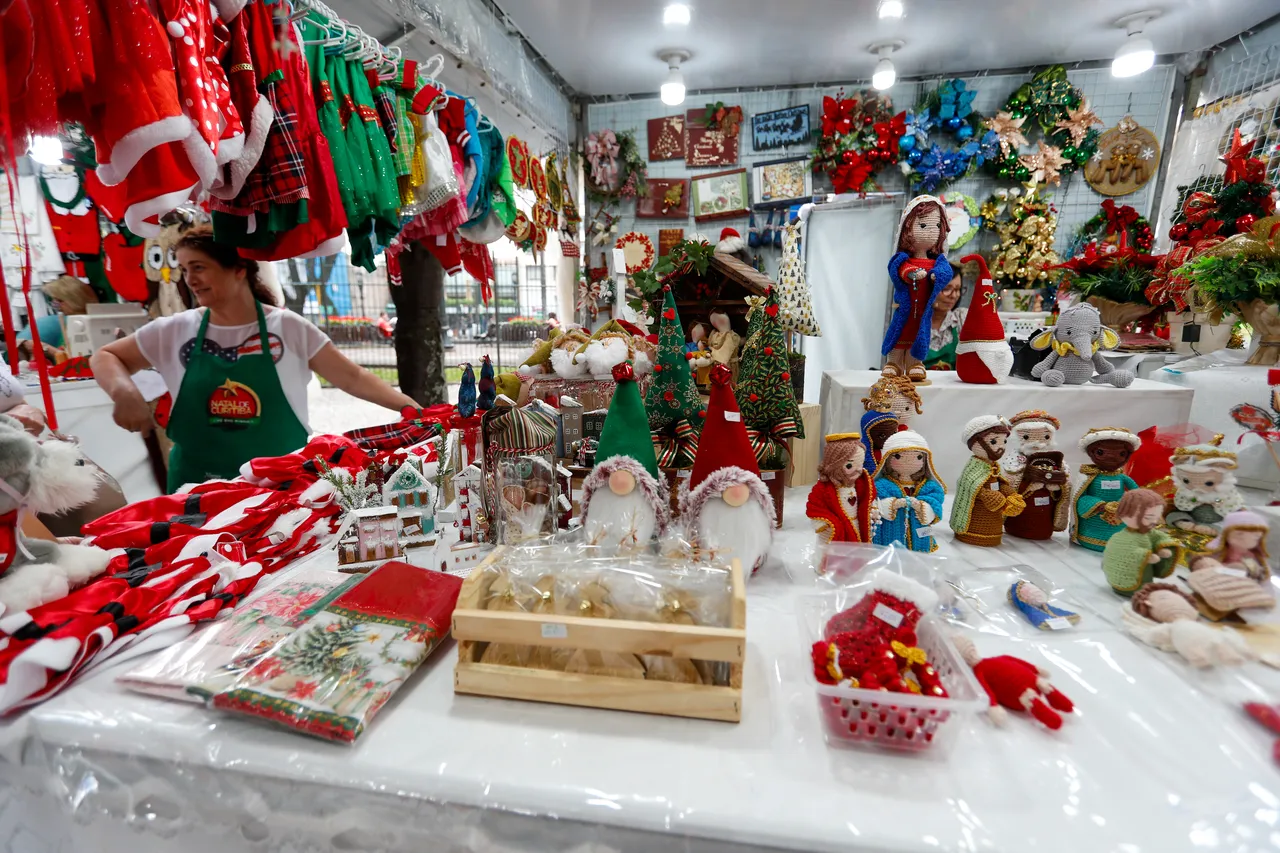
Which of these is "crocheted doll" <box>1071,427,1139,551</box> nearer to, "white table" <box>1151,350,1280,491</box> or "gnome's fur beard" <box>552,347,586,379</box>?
"white table" <box>1151,350,1280,491</box>

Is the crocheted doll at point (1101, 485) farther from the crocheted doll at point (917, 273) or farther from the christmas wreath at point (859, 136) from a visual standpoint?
the christmas wreath at point (859, 136)

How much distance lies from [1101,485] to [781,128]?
380 cm

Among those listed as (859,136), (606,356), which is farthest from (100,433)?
(859,136)

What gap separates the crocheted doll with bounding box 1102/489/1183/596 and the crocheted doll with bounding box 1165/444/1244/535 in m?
0.05

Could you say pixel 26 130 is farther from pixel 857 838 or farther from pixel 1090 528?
pixel 1090 528

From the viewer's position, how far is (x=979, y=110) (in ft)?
12.9

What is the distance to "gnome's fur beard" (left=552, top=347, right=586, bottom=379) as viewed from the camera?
4.91ft

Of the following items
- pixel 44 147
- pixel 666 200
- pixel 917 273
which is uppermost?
pixel 666 200

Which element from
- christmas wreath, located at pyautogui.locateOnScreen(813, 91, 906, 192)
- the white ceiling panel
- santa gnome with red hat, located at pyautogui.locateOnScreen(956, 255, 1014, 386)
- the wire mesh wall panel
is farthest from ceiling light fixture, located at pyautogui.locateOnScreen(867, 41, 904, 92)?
santa gnome with red hat, located at pyautogui.locateOnScreen(956, 255, 1014, 386)

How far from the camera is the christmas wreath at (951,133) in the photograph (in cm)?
381

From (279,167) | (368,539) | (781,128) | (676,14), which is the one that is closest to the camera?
(368,539)

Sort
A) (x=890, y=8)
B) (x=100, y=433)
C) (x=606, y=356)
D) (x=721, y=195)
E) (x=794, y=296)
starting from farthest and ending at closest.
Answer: (x=721, y=195) → (x=890, y=8) → (x=100, y=433) → (x=794, y=296) → (x=606, y=356)

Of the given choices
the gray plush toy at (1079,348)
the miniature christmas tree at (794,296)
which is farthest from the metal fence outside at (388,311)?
the gray plush toy at (1079,348)

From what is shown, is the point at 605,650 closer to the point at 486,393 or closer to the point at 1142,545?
the point at 486,393
